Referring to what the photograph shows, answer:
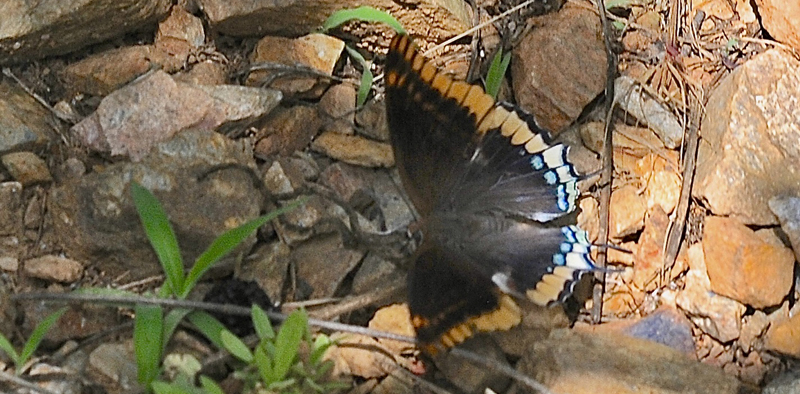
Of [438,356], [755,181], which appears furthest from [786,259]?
[438,356]

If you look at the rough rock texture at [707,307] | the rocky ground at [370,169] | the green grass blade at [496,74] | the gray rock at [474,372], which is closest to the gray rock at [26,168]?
the rocky ground at [370,169]

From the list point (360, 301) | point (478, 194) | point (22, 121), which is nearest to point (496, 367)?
point (360, 301)

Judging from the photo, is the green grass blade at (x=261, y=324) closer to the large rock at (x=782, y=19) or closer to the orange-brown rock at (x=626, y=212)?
the orange-brown rock at (x=626, y=212)

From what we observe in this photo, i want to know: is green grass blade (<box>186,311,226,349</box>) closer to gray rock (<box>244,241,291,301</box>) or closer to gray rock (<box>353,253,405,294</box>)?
gray rock (<box>244,241,291,301</box>)

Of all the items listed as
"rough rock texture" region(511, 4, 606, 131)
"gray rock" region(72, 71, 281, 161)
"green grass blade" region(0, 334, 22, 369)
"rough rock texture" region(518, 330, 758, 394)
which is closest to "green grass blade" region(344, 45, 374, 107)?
"gray rock" region(72, 71, 281, 161)

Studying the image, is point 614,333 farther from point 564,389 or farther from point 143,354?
point 143,354

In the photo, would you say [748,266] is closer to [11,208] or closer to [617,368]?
[617,368]
